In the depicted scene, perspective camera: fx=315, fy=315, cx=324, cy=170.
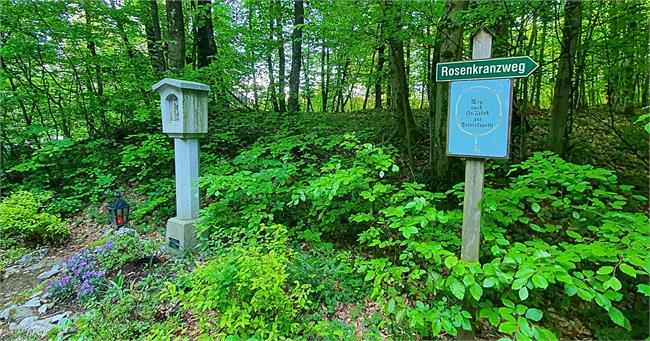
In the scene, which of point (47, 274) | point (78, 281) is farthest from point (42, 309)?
point (47, 274)

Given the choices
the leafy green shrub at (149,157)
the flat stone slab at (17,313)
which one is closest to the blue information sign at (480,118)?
the flat stone slab at (17,313)

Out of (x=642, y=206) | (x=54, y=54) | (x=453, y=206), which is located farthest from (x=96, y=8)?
(x=642, y=206)

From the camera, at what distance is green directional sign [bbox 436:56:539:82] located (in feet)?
5.42

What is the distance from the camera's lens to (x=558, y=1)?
3527 mm

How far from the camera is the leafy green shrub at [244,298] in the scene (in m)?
2.01

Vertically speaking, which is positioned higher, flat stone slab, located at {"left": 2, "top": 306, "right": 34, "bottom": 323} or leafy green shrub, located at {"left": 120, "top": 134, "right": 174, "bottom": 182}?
leafy green shrub, located at {"left": 120, "top": 134, "right": 174, "bottom": 182}

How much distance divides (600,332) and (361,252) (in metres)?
1.86

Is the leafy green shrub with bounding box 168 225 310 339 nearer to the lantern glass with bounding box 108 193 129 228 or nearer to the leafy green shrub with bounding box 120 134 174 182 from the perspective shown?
the lantern glass with bounding box 108 193 129 228

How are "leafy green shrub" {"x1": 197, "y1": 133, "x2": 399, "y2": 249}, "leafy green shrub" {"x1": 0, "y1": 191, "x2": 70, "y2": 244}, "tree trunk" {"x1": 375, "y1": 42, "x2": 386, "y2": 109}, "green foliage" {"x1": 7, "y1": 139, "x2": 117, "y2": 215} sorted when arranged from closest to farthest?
"leafy green shrub" {"x1": 197, "y1": 133, "x2": 399, "y2": 249} → "leafy green shrub" {"x1": 0, "y1": 191, "x2": 70, "y2": 244} → "green foliage" {"x1": 7, "y1": 139, "x2": 117, "y2": 215} → "tree trunk" {"x1": 375, "y1": 42, "x2": 386, "y2": 109}

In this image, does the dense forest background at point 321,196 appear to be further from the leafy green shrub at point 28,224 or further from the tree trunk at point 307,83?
the tree trunk at point 307,83

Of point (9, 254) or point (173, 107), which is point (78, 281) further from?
point (173, 107)

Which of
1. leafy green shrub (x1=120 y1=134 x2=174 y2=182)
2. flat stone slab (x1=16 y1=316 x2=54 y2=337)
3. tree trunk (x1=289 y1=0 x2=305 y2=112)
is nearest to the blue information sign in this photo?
flat stone slab (x1=16 y1=316 x2=54 y2=337)

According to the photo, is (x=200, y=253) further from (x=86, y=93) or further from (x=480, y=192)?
(x=86, y=93)

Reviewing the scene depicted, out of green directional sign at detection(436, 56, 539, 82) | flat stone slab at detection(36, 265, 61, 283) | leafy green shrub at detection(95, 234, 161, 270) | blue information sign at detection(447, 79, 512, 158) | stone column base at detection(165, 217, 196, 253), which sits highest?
green directional sign at detection(436, 56, 539, 82)
